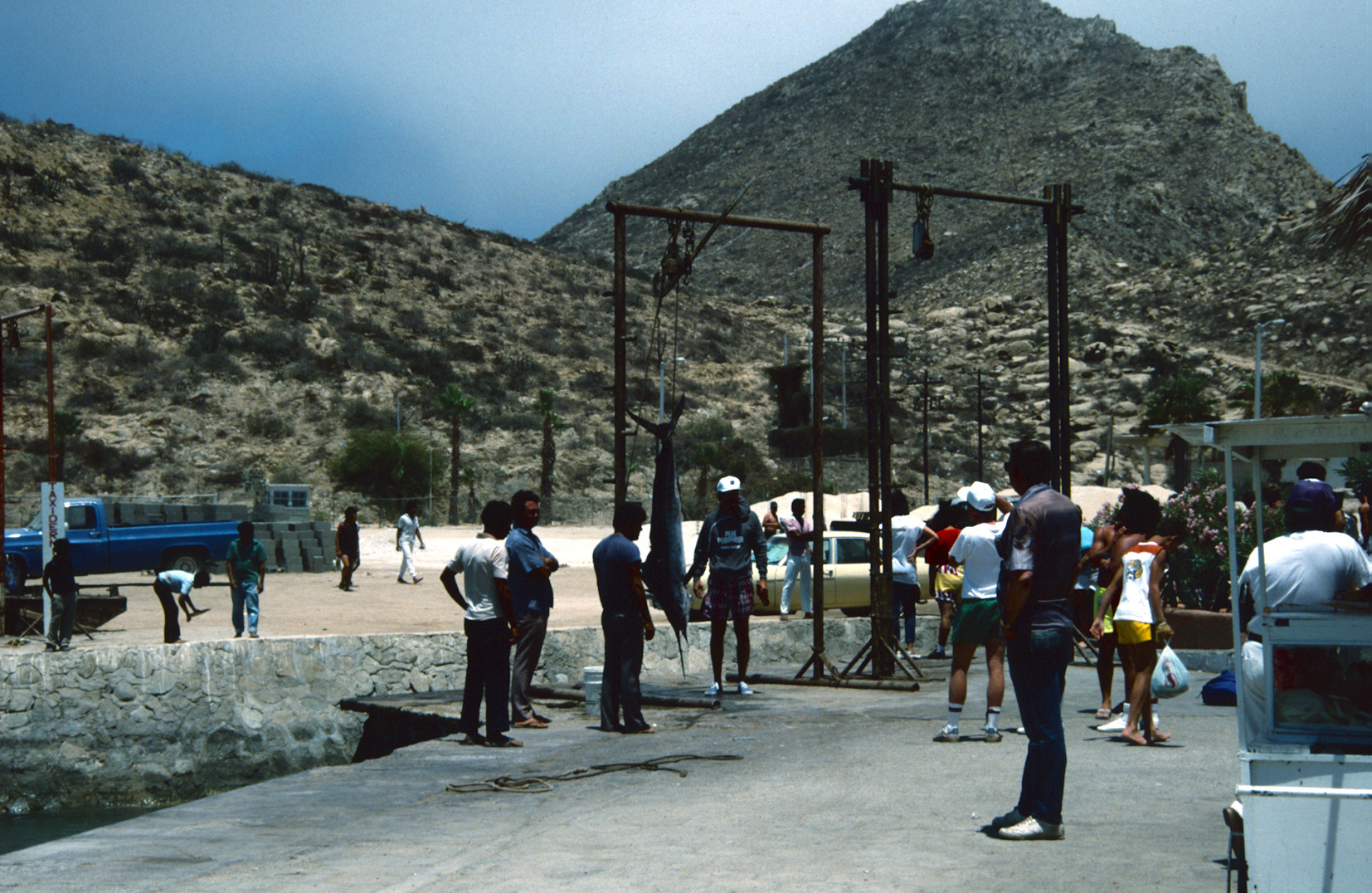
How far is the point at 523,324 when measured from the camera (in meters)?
80.3

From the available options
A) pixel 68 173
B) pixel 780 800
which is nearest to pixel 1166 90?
pixel 68 173

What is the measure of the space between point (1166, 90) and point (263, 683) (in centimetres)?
15074

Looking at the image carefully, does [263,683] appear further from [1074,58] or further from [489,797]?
[1074,58]

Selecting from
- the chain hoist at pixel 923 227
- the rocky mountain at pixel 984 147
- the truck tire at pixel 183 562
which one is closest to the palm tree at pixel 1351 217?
the chain hoist at pixel 923 227

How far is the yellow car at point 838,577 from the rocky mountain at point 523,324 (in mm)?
19826

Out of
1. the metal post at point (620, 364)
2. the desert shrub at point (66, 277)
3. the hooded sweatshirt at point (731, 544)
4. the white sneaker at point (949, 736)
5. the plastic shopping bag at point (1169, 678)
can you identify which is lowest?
the white sneaker at point (949, 736)

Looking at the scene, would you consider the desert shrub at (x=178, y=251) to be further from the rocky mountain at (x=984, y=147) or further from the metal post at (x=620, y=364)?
the metal post at (x=620, y=364)

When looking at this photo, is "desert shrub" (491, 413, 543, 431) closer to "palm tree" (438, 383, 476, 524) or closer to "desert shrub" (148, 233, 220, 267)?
"palm tree" (438, 383, 476, 524)

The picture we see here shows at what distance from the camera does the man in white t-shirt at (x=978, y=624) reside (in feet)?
29.0

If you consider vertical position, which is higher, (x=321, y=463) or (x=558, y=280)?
(x=558, y=280)

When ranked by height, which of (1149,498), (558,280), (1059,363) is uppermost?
(558,280)

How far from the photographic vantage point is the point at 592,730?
10234mm

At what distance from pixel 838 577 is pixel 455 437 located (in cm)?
3325

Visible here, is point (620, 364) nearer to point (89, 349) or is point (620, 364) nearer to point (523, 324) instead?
point (89, 349)
